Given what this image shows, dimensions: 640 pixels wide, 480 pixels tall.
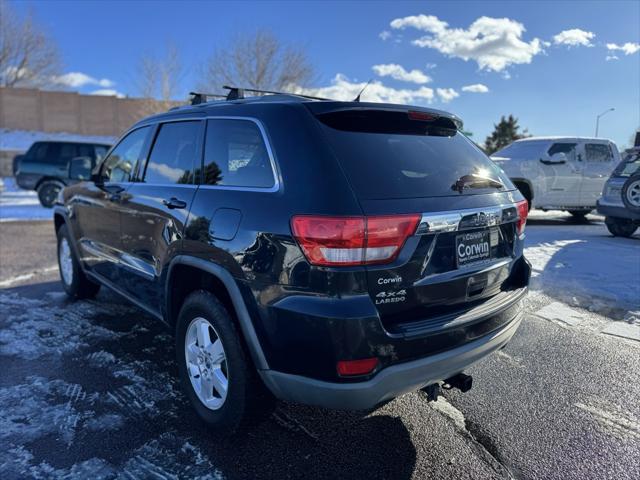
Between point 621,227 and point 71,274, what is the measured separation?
30.9 feet

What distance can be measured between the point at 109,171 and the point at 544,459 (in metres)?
Result: 4.16

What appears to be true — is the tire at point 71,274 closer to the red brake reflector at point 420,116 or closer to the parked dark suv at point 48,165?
the red brake reflector at point 420,116

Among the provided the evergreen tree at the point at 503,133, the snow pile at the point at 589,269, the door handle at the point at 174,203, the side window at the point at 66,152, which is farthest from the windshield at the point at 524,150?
the evergreen tree at the point at 503,133

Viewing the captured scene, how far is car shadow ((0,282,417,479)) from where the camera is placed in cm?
243

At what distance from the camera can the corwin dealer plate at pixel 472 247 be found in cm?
238

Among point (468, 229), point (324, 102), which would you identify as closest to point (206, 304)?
point (324, 102)

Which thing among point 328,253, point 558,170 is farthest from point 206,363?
point 558,170

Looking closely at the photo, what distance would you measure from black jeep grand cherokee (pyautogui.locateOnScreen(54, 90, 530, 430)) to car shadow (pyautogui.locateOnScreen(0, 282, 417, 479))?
8.8 inches

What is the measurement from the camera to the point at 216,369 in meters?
2.65

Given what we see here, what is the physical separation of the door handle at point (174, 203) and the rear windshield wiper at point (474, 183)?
1.66 meters

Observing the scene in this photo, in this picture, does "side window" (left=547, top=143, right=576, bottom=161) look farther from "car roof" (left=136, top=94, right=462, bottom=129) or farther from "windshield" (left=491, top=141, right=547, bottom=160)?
"car roof" (left=136, top=94, right=462, bottom=129)

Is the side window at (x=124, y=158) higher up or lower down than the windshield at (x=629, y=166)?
lower down

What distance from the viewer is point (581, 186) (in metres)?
10.9

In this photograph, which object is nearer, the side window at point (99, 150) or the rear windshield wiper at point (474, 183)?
the rear windshield wiper at point (474, 183)
